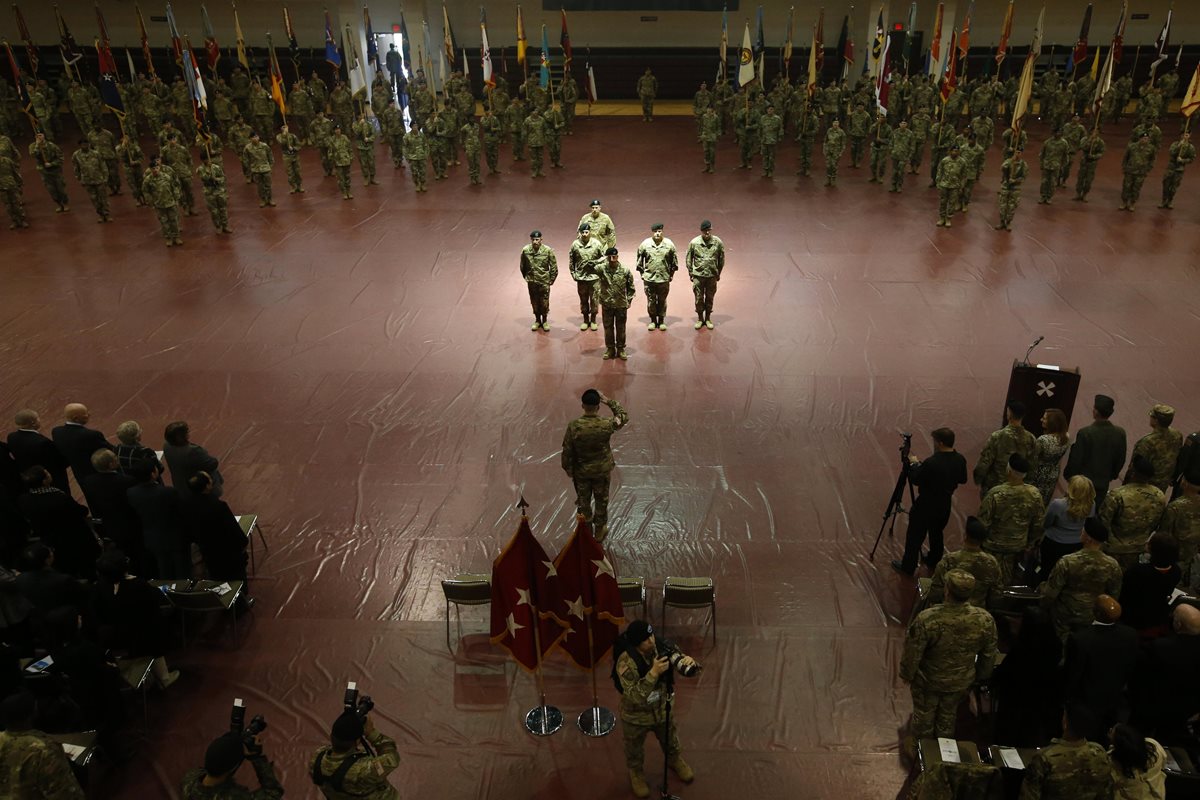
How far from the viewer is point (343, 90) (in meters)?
21.5

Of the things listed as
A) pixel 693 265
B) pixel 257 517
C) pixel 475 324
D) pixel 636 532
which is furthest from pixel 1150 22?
pixel 257 517

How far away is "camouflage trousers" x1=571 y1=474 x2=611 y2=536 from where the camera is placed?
6.57 metres

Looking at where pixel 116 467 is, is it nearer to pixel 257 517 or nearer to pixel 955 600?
pixel 257 517

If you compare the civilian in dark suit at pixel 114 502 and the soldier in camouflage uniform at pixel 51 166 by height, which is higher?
the soldier in camouflage uniform at pixel 51 166

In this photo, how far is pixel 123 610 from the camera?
16.3 feet

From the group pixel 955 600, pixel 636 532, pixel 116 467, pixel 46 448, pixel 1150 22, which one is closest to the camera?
pixel 955 600

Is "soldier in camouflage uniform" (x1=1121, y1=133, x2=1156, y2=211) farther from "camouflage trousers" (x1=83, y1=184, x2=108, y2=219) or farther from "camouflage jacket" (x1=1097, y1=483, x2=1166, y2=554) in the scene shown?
"camouflage trousers" (x1=83, y1=184, x2=108, y2=219)

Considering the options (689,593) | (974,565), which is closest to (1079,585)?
(974,565)

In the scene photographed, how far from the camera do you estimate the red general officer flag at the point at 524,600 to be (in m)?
4.75

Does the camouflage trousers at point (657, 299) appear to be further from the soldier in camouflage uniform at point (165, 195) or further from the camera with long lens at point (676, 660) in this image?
the soldier in camouflage uniform at point (165, 195)

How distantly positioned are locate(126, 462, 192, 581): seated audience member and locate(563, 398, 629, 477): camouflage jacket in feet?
8.96

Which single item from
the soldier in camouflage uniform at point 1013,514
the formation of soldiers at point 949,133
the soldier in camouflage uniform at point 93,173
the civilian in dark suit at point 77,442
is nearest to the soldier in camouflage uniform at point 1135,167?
the formation of soldiers at point 949,133

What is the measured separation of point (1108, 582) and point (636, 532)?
337cm

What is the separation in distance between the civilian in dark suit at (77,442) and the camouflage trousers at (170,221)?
772 centimetres
